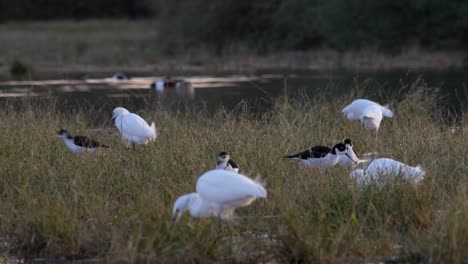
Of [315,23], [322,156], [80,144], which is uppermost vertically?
[315,23]

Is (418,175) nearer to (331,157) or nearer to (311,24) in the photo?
(331,157)

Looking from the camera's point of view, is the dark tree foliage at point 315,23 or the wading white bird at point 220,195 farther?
the dark tree foliage at point 315,23

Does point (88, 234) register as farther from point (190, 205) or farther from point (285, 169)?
point (285, 169)

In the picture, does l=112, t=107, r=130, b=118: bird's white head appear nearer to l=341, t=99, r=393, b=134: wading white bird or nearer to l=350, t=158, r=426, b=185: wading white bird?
l=341, t=99, r=393, b=134: wading white bird

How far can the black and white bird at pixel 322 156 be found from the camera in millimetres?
9281

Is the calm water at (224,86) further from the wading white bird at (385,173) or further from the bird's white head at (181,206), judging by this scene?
the bird's white head at (181,206)

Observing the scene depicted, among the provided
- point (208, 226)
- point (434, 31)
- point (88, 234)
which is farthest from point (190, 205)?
point (434, 31)

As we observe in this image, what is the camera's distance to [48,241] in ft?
23.1

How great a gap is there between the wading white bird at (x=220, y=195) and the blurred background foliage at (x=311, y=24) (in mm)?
28155

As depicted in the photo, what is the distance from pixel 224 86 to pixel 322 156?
643 inches

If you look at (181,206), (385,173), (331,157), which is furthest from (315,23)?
(181,206)

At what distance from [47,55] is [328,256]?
3316cm

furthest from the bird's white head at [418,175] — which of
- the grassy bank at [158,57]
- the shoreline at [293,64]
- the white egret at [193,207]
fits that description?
the grassy bank at [158,57]

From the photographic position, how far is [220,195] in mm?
6758
